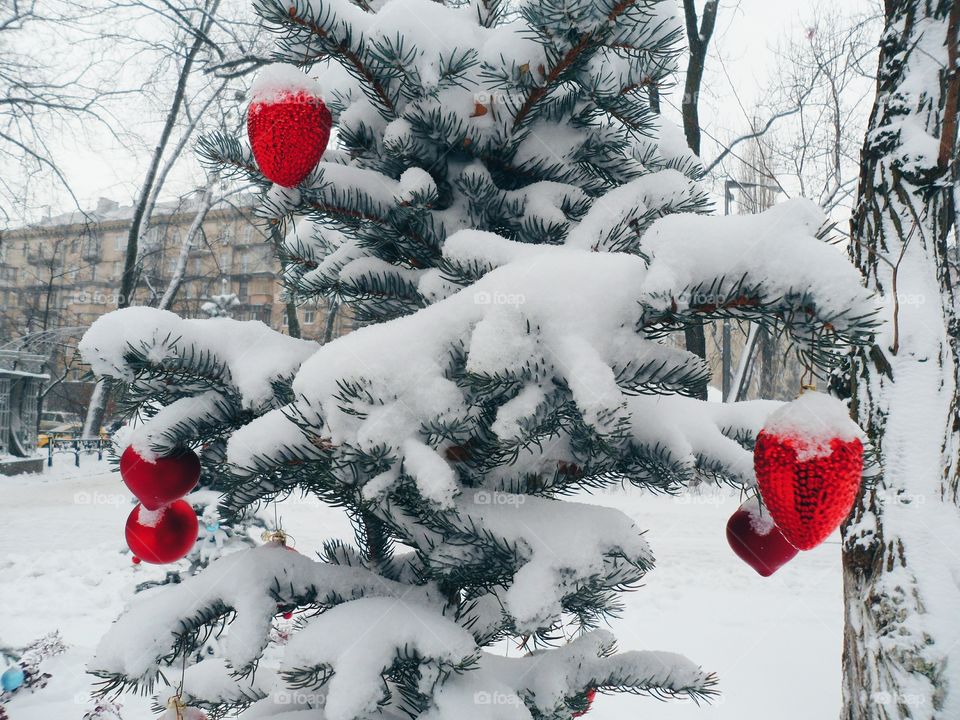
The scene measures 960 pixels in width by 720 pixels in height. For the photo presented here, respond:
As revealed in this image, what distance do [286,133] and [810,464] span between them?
103 centimetres

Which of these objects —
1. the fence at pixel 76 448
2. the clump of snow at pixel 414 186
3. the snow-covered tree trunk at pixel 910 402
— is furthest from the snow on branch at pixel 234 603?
the fence at pixel 76 448

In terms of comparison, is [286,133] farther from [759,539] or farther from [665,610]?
[665,610]

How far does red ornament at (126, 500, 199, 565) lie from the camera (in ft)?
4.39

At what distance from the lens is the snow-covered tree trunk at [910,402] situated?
2670 millimetres

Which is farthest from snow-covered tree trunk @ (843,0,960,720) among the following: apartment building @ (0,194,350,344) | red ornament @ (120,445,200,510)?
apartment building @ (0,194,350,344)

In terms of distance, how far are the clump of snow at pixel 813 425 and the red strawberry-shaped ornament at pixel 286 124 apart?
0.93m

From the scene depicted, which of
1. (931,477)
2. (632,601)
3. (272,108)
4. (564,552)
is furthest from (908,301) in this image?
(632,601)

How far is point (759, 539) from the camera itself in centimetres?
129

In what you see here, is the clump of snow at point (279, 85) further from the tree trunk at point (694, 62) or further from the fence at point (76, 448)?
the fence at point (76, 448)

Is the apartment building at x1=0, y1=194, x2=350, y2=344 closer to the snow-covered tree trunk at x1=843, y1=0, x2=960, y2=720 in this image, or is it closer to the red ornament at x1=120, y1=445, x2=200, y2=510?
the snow-covered tree trunk at x1=843, y1=0, x2=960, y2=720

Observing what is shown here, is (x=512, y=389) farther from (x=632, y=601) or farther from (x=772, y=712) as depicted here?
(x=632, y=601)

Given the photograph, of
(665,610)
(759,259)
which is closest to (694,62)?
(665,610)

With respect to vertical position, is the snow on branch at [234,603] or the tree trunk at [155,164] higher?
the tree trunk at [155,164]

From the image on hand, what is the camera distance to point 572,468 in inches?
51.8
